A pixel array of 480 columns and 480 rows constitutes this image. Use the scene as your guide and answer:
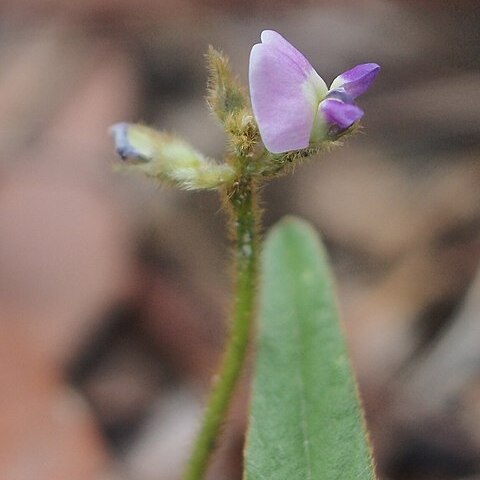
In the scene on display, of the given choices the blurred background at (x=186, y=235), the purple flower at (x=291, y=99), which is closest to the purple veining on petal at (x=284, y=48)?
the purple flower at (x=291, y=99)

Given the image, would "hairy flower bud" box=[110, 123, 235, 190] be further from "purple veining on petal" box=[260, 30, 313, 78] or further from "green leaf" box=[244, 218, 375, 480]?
"green leaf" box=[244, 218, 375, 480]

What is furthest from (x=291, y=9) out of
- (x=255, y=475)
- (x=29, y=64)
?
(x=255, y=475)

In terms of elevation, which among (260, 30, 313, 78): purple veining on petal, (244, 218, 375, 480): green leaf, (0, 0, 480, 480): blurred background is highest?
(260, 30, 313, 78): purple veining on petal

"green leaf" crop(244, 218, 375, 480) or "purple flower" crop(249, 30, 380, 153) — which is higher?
"purple flower" crop(249, 30, 380, 153)

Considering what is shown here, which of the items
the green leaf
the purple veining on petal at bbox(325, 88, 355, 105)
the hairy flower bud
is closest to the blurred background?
the green leaf

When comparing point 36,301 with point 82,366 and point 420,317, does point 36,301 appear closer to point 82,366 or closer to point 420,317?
point 82,366

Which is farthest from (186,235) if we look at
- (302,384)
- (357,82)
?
(357,82)

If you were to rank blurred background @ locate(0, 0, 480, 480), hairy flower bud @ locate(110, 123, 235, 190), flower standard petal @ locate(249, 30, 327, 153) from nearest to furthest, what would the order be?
flower standard petal @ locate(249, 30, 327, 153)
hairy flower bud @ locate(110, 123, 235, 190)
blurred background @ locate(0, 0, 480, 480)
